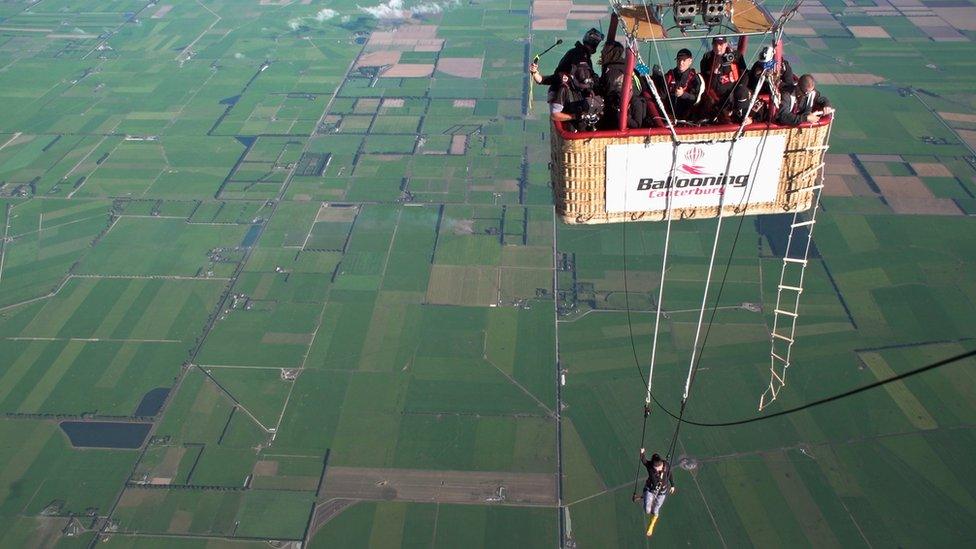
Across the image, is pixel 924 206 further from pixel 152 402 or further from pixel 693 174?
pixel 152 402

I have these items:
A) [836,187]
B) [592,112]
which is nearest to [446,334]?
[592,112]

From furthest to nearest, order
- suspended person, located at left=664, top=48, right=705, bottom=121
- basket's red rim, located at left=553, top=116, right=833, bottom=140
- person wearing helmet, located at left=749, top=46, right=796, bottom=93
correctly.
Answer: suspended person, located at left=664, top=48, right=705, bottom=121 < basket's red rim, located at left=553, top=116, right=833, bottom=140 < person wearing helmet, located at left=749, top=46, right=796, bottom=93

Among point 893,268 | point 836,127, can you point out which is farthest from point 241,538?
point 836,127

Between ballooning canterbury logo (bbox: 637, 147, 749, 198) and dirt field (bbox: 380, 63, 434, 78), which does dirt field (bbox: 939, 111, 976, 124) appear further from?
ballooning canterbury logo (bbox: 637, 147, 749, 198)

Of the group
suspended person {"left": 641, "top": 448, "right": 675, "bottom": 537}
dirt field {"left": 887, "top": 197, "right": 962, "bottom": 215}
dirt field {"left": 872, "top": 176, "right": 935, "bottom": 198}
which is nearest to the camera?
suspended person {"left": 641, "top": 448, "right": 675, "bottom": 537}

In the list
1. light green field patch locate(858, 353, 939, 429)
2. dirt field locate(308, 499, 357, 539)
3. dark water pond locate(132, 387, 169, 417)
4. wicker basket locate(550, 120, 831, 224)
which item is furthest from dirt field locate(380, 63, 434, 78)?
wicker basket locate(550, 120, 831, 224)

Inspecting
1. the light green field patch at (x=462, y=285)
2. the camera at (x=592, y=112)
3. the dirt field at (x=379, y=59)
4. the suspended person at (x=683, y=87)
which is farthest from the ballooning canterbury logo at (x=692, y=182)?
the dirt field at (x=379, y=59)
